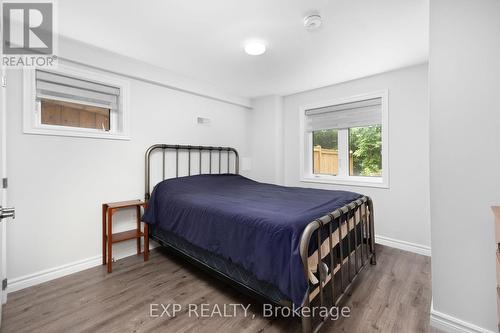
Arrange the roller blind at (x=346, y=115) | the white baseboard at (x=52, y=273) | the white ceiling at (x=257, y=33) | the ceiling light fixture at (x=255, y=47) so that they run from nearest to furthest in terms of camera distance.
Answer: the white ceiling at (x=257, y=33) < the white baseboard at (x=52, y=273) < the ceiling light fixture at (x=255, y=47) < the roller blind at (x=346, y=115)

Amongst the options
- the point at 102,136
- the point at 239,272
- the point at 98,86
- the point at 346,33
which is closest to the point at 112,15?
the point at 98,86

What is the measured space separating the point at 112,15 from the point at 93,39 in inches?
22.1

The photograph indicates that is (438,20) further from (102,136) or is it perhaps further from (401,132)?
(102,136)

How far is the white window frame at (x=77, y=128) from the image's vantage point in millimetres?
2047

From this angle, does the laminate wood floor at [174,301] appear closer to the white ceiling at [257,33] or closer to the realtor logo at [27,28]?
the realtor logo at [27,28]

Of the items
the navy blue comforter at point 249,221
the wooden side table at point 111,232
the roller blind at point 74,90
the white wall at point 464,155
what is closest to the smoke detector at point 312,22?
the white wall at point 464,155

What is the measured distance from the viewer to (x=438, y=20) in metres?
1.49

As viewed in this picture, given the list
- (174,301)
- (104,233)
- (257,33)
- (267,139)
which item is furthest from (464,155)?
(104,233)

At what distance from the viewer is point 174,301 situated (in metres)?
1.87

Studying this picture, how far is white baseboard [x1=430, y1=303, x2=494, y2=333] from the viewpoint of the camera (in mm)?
1408

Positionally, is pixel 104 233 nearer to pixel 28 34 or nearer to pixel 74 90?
pixel 74 90

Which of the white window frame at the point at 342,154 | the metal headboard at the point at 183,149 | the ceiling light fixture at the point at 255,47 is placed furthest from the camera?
the white window frame at the point at 342,154

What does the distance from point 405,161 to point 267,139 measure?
2076 mm

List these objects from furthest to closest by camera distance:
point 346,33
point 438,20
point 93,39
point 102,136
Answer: point 102,136, point 93,39, point 346,33, point 438,20
